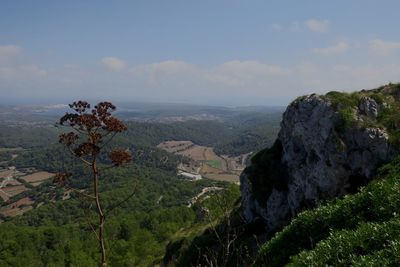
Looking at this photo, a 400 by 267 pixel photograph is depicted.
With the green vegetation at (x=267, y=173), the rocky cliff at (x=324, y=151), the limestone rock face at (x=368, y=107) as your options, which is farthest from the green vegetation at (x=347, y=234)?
the green vegetation at (x=267, y=173)

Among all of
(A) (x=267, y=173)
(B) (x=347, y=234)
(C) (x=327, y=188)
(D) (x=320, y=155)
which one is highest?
(B) (x=347, y=234)

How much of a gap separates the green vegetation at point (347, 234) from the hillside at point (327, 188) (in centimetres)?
3

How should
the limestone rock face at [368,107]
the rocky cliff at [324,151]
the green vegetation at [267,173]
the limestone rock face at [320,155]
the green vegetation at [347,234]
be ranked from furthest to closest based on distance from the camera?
the green vegetation at [267,173] → the limestone rock face at [368,107] → the rocky cliff at [324,151] → the limestone rock face at [320,155] → the green vegetation at [347,234]

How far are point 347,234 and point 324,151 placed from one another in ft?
83.7

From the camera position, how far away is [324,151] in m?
36.3

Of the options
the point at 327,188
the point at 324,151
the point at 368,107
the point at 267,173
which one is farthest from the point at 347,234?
the point at 267,173

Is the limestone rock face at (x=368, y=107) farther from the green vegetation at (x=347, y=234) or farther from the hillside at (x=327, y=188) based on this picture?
the green vegetation at (x=347, y=234)

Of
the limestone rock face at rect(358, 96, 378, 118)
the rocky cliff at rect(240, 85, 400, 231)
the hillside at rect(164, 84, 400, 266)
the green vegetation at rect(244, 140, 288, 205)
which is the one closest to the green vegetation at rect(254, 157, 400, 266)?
the hillside at rect(164, 84, 400, 266)

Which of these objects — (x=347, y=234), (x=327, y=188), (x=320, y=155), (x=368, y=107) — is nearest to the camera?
(x=347, y=234)

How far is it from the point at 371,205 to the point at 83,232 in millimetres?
140020

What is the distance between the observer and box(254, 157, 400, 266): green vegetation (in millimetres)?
10352

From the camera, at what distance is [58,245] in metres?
124

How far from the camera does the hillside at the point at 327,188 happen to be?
36.9ft

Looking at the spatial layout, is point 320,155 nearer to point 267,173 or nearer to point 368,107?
point 368,107
